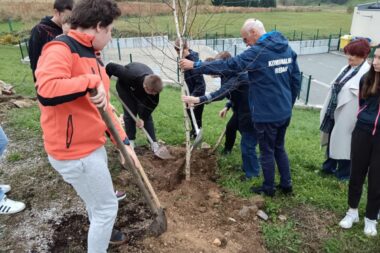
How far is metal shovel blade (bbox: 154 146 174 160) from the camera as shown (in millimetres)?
4805

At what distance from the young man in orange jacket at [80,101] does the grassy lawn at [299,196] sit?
183 cm

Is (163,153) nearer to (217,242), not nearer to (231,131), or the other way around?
(231,131)

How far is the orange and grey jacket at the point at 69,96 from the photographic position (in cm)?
189

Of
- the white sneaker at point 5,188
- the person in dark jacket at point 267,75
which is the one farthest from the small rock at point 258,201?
the white sneaker at point 5,188

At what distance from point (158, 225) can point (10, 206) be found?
1.60 meters

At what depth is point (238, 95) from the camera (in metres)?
4.33

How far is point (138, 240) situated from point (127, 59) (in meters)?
20.0

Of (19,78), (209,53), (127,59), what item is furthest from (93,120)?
(209,53)

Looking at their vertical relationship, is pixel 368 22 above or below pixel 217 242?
below

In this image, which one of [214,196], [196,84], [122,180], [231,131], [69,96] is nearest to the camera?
[69,96]

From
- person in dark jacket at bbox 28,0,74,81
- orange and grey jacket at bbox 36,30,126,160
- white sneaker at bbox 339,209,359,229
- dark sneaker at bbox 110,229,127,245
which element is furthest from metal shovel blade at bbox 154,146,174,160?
orange and grey jacket at bbox 36,30,126,160

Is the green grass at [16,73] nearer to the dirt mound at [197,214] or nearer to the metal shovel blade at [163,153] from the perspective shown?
the metal shovel blade at [163,153]

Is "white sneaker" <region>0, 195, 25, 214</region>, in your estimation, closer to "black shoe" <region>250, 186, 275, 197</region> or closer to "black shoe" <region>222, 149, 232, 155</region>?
"black shoe" <region>250, 186, 275, 197</region>

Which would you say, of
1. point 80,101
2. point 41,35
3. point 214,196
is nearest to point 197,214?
point 214,196
